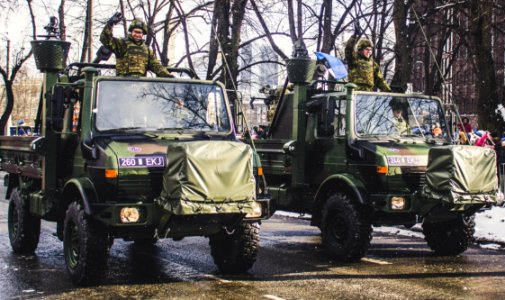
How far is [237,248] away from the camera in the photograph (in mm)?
9328

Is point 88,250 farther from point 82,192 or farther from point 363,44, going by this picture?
point 363,44

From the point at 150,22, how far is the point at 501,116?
1301 cm

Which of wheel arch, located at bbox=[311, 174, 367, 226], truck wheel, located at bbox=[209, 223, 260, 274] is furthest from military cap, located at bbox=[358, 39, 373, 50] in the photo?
truck wheel, located at bbox=[209, 223, 260, 274]

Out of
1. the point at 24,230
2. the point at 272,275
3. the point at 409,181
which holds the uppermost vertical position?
the point at 409,181

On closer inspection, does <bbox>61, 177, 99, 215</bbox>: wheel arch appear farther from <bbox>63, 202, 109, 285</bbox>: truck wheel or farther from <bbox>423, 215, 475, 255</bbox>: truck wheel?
<bbox>423, 215, 475, 255</bbox>: truck wheel

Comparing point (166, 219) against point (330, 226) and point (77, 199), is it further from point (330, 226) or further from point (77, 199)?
point (330, 226)

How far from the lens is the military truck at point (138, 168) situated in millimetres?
8078

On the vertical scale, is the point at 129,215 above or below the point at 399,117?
below

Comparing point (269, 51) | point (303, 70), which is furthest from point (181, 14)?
point (303, 70)

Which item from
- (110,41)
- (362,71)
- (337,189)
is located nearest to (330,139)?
(337,189)

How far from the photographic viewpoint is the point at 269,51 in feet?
98.6

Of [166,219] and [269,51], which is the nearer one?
[166,219]

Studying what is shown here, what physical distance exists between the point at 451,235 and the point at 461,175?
1.90 metres

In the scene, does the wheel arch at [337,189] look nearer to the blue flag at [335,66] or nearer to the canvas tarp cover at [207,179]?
the canvas tarp cover at [207,179]
